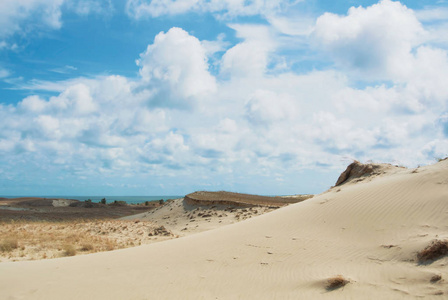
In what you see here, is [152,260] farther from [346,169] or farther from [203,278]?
[346,169]

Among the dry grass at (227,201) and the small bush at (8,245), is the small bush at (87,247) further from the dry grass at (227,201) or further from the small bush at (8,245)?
the dry grass at (227,201)

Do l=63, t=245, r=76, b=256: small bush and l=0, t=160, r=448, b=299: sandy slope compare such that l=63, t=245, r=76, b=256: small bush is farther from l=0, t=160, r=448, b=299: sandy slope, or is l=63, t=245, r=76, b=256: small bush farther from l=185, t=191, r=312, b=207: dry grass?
l=185, t=191, r=312, b=207: dry grass

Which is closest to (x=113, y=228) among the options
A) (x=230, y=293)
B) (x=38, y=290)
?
(x=38, y=290)

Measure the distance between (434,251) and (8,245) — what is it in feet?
44.4

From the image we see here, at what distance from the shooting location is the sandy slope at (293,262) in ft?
19.8

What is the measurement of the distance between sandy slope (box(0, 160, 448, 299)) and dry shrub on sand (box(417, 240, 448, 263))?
18cm

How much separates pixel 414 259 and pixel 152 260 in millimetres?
6118

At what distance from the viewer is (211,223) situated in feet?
70.1

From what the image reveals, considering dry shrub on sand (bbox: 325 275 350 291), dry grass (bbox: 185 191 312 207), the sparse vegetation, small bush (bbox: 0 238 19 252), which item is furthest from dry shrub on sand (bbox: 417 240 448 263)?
dry grass (bbox: 185 191 312 207)

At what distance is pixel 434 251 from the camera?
244 inches

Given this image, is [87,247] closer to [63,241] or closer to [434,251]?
[63,241]

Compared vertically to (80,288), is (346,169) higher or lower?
higher

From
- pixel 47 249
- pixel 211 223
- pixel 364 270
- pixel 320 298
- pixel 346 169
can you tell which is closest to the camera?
pixel 320 298

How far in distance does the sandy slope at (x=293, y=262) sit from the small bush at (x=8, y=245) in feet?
12.7
